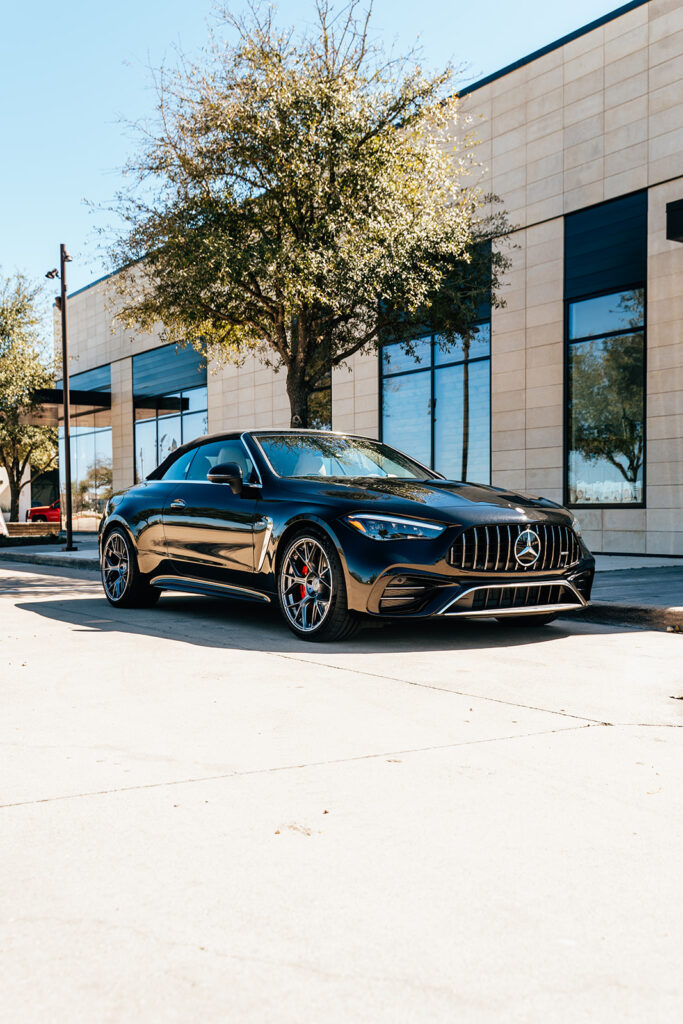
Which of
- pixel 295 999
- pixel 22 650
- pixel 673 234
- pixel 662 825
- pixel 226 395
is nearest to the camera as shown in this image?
pixel 295 999

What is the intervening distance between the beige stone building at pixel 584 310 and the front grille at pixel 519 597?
8428mm

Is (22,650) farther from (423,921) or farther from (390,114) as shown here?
(390,114)

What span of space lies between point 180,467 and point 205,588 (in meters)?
1.37

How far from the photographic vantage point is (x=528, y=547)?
7.05 m

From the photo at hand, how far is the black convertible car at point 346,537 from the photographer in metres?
6.72

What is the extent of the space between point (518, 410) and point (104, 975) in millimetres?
17437

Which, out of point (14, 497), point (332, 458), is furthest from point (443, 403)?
point (14, 497)

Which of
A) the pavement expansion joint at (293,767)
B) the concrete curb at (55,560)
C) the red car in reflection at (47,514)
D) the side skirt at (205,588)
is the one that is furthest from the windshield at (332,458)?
the red car in reflection at (47,514)

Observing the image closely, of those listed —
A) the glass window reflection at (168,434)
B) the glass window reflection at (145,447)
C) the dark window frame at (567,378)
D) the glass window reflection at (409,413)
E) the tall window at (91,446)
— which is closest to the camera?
the dark window frame at (567,378)

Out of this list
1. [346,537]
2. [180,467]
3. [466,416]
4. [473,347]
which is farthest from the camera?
[466,416]

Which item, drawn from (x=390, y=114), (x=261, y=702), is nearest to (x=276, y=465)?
(x=261, y=702)

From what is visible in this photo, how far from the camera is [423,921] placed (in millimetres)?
2473

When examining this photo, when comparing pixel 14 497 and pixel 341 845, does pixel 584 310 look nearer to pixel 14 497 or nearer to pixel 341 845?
pixel 341 845

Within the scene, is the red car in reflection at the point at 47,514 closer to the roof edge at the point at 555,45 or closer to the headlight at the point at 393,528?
the roof edge at the point at 555,45
